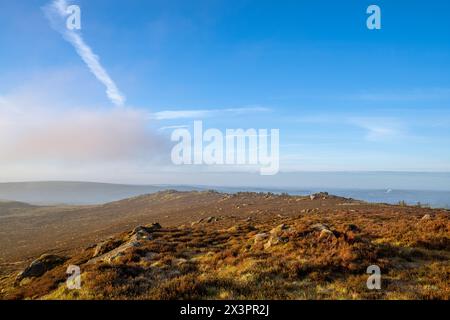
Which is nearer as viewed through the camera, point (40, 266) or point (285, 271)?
point (285, 271)

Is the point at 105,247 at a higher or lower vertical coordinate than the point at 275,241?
lower

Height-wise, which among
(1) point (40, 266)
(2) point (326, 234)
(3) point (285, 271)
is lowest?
(1) point (40, 266)

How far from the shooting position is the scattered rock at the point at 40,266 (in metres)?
22.2

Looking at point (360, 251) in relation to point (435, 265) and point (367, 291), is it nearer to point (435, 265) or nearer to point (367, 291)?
point (435, 265)

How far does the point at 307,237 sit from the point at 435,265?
736 cm

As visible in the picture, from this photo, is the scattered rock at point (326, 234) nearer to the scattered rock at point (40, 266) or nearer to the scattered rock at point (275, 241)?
the scattered rock at point (275, 241)

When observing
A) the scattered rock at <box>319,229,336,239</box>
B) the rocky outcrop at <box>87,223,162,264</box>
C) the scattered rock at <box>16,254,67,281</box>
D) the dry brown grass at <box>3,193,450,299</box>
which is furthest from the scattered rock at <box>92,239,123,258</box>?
the scattered rock at <box>319,229,336,239</box>

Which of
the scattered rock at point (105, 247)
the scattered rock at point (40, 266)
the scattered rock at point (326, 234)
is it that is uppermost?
Result: the scattered rock at point (326, 234)

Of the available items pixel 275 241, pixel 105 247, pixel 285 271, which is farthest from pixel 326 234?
pixel 105 247

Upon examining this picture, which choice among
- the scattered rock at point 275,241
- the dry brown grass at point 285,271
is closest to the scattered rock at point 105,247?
the dry brown grass at point 285,271

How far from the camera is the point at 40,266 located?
76.7 feet

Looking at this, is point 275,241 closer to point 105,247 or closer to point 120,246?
point 120,246

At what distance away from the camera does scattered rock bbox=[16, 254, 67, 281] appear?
22245mm
